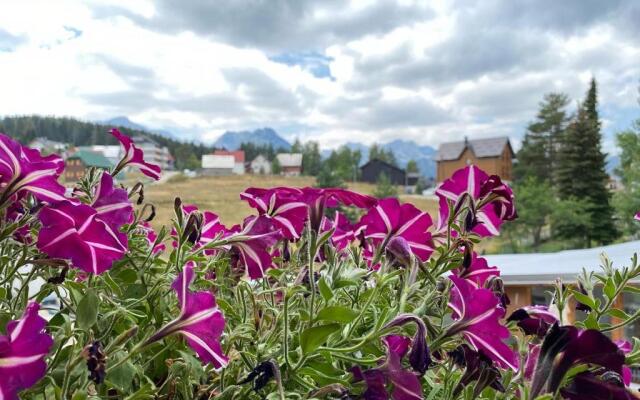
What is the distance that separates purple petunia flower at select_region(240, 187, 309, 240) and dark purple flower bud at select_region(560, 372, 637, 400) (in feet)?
0.75

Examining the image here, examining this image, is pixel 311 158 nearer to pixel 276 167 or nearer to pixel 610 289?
pixel 276 167

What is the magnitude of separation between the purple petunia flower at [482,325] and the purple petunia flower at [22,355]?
237 mm

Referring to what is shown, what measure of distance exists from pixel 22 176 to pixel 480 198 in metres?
0.35

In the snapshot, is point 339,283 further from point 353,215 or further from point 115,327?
point 353,215

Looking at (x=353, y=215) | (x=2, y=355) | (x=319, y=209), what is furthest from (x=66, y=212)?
(x=353, y=215)

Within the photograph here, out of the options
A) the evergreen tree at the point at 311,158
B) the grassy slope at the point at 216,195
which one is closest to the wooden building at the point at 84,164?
the grassy slope at the point at 216,195

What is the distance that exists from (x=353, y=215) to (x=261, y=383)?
16.0m

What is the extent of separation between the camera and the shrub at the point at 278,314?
32cm

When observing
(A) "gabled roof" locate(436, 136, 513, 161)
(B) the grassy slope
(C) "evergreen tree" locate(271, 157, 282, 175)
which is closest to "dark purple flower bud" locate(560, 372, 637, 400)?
(B) the grassy slope

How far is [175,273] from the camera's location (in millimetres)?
437

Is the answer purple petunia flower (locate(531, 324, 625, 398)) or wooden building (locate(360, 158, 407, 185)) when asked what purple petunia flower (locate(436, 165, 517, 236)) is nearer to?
purple petunia flower (locate(531, 324, 625, 398))

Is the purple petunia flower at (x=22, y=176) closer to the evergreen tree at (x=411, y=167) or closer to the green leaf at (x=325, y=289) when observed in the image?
the green leaf at (x=325, y=289)

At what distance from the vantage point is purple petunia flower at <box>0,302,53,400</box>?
262 millimetres

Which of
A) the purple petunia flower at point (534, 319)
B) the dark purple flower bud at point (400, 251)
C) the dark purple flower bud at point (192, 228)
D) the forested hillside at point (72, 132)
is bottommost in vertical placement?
the purple petunia flower at point (534, 319)
